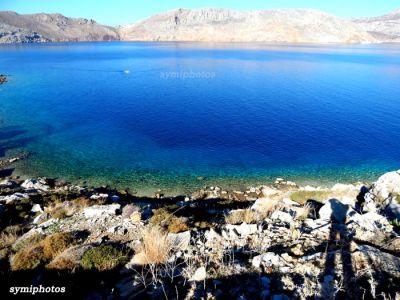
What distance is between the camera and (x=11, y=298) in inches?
293

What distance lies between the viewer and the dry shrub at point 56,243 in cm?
993

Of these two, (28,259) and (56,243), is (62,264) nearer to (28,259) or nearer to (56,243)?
(28,259)

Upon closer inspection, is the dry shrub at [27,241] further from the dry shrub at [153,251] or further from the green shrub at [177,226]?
the green shrub at [177,226]

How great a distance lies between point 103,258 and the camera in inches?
351

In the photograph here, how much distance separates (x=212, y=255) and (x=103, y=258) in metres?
3.38

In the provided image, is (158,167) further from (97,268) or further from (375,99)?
(375,99)

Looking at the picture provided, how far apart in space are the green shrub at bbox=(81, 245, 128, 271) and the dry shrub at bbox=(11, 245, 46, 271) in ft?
5.38

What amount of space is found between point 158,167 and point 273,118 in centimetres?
2492

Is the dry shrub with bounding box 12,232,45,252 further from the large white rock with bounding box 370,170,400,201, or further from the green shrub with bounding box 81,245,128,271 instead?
the large white rock with bounding box 370,170,400,201

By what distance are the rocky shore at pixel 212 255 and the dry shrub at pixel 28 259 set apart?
0.03 metres

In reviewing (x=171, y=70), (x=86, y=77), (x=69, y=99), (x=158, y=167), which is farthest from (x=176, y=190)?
(x=171, y=70)

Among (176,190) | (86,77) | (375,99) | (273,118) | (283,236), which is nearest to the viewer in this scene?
(283,236)

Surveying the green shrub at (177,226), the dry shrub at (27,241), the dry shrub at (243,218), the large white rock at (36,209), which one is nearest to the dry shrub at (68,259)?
the dry shrub at (27,241)

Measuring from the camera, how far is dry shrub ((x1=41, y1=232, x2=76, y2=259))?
9934mm
